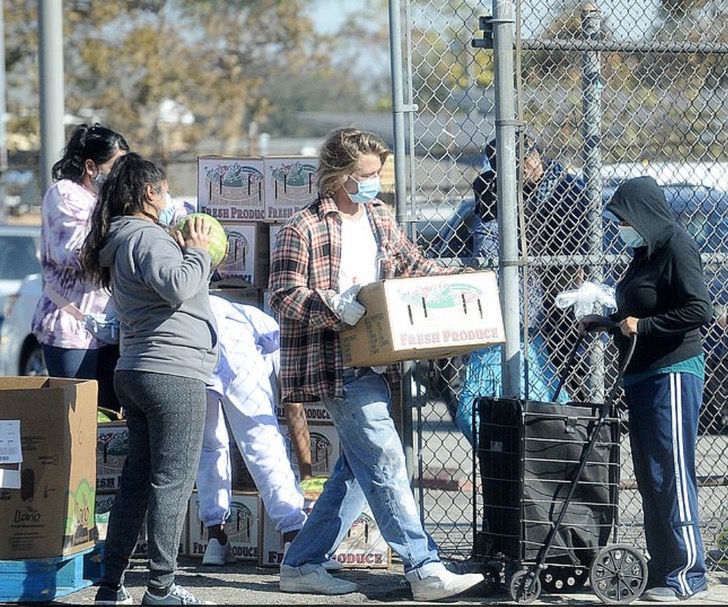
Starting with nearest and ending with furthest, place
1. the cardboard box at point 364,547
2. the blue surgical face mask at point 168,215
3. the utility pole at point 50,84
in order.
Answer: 1. the blue surgical face mask at point 168,215
2. the cardboard box at point 364,547
3. the utility pole at point 50,84

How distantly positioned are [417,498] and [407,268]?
3.80 ft

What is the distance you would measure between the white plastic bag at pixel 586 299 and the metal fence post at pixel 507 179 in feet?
0.72

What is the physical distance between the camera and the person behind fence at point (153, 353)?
191 inches

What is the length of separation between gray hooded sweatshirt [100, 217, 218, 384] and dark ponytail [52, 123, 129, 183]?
1265 millimetres

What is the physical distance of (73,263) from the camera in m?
6.06

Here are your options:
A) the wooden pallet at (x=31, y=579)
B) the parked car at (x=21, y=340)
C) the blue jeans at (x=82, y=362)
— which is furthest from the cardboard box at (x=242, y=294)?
the parked car at (x=21, y=340)

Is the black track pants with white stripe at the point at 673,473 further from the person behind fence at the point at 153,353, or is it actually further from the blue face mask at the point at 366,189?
the person behind fence at the point at 153,353

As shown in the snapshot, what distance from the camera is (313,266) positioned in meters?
5.25

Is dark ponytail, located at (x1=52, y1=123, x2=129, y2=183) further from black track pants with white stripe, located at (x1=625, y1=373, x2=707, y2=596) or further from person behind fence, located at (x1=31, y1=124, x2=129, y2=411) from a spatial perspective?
black track pants with white stripe, located at (x1=625, y1=373, x2=707, y2=596)

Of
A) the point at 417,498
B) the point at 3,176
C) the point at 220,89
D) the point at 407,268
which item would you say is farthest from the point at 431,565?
the point at 220,89

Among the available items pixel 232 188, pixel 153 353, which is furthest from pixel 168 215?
pixel 153 353

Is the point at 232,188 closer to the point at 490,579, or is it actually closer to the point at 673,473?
the point at 490,579

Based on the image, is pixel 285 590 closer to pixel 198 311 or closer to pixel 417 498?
pixel 417 498

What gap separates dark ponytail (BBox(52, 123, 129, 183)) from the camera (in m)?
6.15
